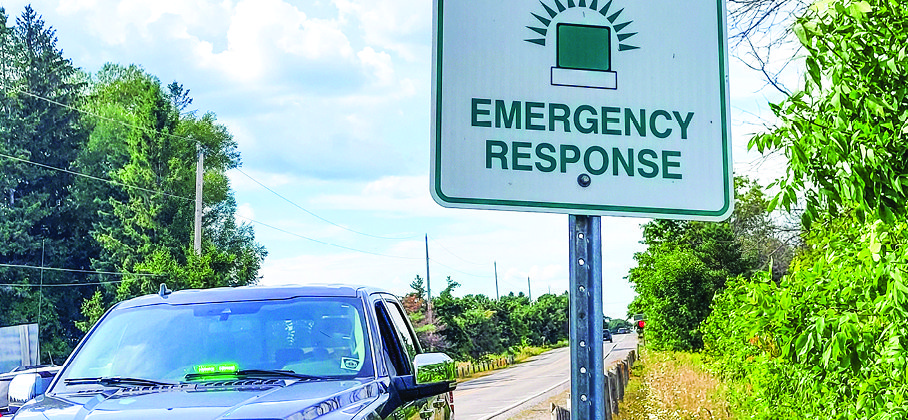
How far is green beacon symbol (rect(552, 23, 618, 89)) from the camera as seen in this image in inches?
93.2

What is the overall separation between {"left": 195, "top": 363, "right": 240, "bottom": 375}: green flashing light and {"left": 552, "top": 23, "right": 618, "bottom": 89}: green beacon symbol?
2888mm

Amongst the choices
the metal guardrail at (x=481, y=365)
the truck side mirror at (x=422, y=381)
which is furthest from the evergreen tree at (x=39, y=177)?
the truck side mirror at (x=422, y=381)

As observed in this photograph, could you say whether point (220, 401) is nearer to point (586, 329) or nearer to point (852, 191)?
point (586, 329)

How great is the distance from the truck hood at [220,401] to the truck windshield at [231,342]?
9.1 inches

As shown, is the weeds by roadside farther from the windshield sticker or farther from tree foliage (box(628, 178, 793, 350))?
the windshield sticker

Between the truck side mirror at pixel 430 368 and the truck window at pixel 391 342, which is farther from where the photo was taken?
the truck window at pixel 391 342

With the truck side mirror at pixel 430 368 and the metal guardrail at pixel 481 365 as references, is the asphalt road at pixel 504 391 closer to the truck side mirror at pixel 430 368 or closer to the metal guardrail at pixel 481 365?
the metal guardrail at pixel 481 365

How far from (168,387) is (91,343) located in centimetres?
103

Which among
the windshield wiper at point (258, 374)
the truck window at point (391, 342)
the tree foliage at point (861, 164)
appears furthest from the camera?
the truck window at point (391, 342)

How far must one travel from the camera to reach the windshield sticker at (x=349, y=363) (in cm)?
490

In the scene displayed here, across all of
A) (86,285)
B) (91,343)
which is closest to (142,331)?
(91,343)

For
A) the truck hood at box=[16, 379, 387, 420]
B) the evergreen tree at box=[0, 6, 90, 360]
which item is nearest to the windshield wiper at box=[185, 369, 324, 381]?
the truck hood at box=[16, 379, 387, 420]

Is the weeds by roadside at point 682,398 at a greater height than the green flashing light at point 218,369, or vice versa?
the green flashing light at point 218,369

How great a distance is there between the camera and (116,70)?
69.1 m
